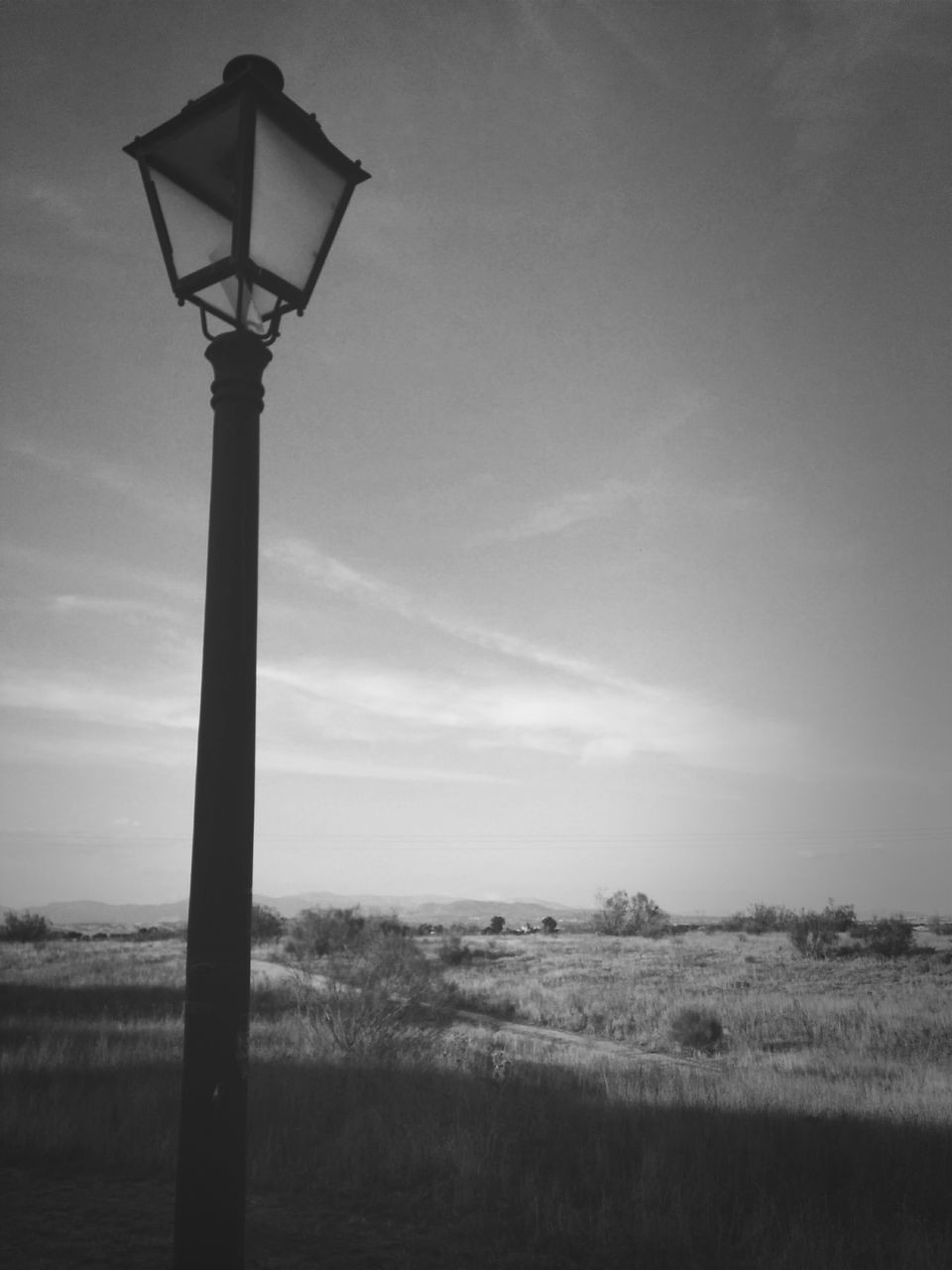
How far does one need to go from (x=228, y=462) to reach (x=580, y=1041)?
17500 millimetres

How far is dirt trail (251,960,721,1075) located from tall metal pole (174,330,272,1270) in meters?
12.1

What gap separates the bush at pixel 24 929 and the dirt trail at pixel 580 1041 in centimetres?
3140

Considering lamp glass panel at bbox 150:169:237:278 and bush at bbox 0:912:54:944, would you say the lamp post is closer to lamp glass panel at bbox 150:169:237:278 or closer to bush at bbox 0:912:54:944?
lamp glass panel at bbox 150:169:237:278

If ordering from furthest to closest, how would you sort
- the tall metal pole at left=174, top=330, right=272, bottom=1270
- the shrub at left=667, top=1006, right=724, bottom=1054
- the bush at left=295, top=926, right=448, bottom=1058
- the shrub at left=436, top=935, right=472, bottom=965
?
1. the shrub at left=436, top=935, right=472, bottom=965
2. the shrub at left=667, top=1006, right=724, bottom=1054
3. the bush at left=295, top=926, right=448, bottom=1058
4. the tall metal pole at left=174, top=330, right=272, bottom=1270

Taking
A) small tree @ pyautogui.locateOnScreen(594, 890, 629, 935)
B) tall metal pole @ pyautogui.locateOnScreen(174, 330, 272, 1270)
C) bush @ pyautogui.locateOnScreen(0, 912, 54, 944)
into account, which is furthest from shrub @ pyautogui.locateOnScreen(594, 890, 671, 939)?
tall metal pole @ pyautogui.locateOnScreen(174, 330, 272, 1270)

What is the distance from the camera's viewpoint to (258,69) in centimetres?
244

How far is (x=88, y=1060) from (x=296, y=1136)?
4655 millimetres

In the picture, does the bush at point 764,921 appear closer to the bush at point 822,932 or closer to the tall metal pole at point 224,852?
the bush at point 822,932

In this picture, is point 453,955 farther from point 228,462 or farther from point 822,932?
point 228,462

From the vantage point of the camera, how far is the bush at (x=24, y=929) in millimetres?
42094

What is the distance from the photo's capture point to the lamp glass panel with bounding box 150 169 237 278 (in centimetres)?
262

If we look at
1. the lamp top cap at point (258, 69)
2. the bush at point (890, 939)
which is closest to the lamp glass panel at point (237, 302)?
the lamp top cap at point (258, 69)

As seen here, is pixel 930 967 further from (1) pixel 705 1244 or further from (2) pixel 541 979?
(1) pixel 705 1244

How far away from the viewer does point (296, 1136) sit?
7102mm
